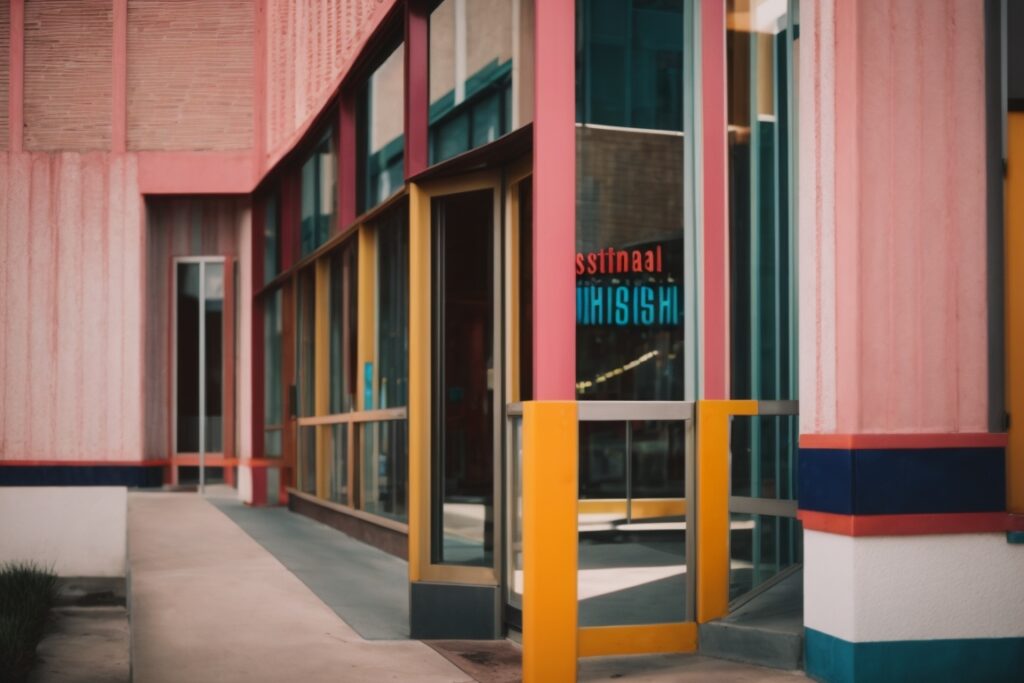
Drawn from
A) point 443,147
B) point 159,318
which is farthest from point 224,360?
point 443,147

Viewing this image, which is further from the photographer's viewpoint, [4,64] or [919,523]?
[4,64]

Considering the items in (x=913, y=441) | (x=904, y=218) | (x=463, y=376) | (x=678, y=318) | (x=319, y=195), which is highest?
(x=319, y=195)

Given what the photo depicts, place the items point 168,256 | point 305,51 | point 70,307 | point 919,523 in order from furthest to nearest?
1. point 168,256
2. point 70,307
3. point 305,51
4. point 919,523

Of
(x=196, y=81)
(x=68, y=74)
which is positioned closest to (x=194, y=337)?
(x=196, y=81)

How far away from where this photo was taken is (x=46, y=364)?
16.0 meters

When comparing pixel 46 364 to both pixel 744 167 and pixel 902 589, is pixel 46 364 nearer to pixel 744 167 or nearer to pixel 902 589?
pixel 744 167

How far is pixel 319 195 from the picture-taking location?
13469 millimetres

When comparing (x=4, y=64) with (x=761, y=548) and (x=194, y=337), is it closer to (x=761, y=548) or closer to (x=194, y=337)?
(x=194, y=337)

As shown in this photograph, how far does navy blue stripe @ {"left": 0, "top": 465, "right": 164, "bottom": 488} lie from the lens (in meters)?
15.8

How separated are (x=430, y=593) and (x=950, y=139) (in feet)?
12.5

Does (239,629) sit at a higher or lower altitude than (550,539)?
lower

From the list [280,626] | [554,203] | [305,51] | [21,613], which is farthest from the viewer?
[305,51]

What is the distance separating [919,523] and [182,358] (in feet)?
44.2

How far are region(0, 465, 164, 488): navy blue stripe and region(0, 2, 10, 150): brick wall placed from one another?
398 cm
